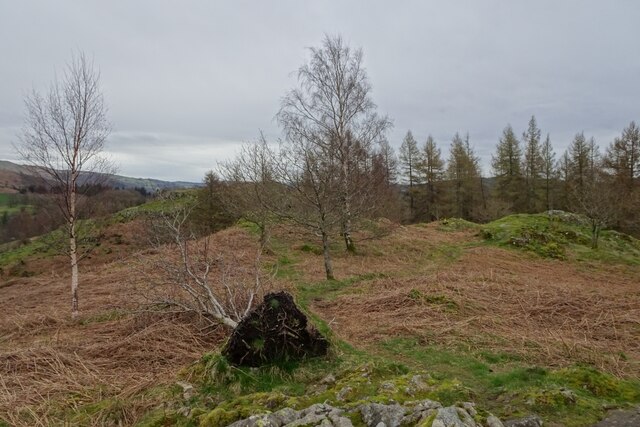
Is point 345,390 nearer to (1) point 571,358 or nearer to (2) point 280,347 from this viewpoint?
(2) point 280,347

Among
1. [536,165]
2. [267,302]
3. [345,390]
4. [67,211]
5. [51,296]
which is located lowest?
[51,296]

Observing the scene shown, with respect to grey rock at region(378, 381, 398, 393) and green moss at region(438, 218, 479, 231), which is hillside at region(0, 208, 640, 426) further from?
green moss at region(438, 218, 479, 231)

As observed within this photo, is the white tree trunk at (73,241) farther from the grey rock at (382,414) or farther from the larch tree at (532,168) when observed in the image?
the larch tree at (532,168)

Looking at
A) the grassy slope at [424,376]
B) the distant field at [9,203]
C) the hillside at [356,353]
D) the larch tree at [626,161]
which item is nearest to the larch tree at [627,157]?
the larch tree at [626,161]

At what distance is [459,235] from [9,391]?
71.9 feet

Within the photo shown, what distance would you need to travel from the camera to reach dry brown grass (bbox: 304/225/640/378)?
621cm

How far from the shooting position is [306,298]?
10438 millimetres

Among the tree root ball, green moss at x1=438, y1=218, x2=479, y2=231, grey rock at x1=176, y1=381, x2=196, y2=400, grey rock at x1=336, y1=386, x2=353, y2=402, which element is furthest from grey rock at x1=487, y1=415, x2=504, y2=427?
green moss at x1=438, y1=218, x2=479, y2=231

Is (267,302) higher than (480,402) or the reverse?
higher

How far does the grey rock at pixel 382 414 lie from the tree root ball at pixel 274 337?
2.03 metres

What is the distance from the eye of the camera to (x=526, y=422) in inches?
123

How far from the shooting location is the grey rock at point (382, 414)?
2.97 metres

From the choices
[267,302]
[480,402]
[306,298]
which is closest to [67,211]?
[306,298]

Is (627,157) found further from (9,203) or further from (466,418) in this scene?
(9,203)
